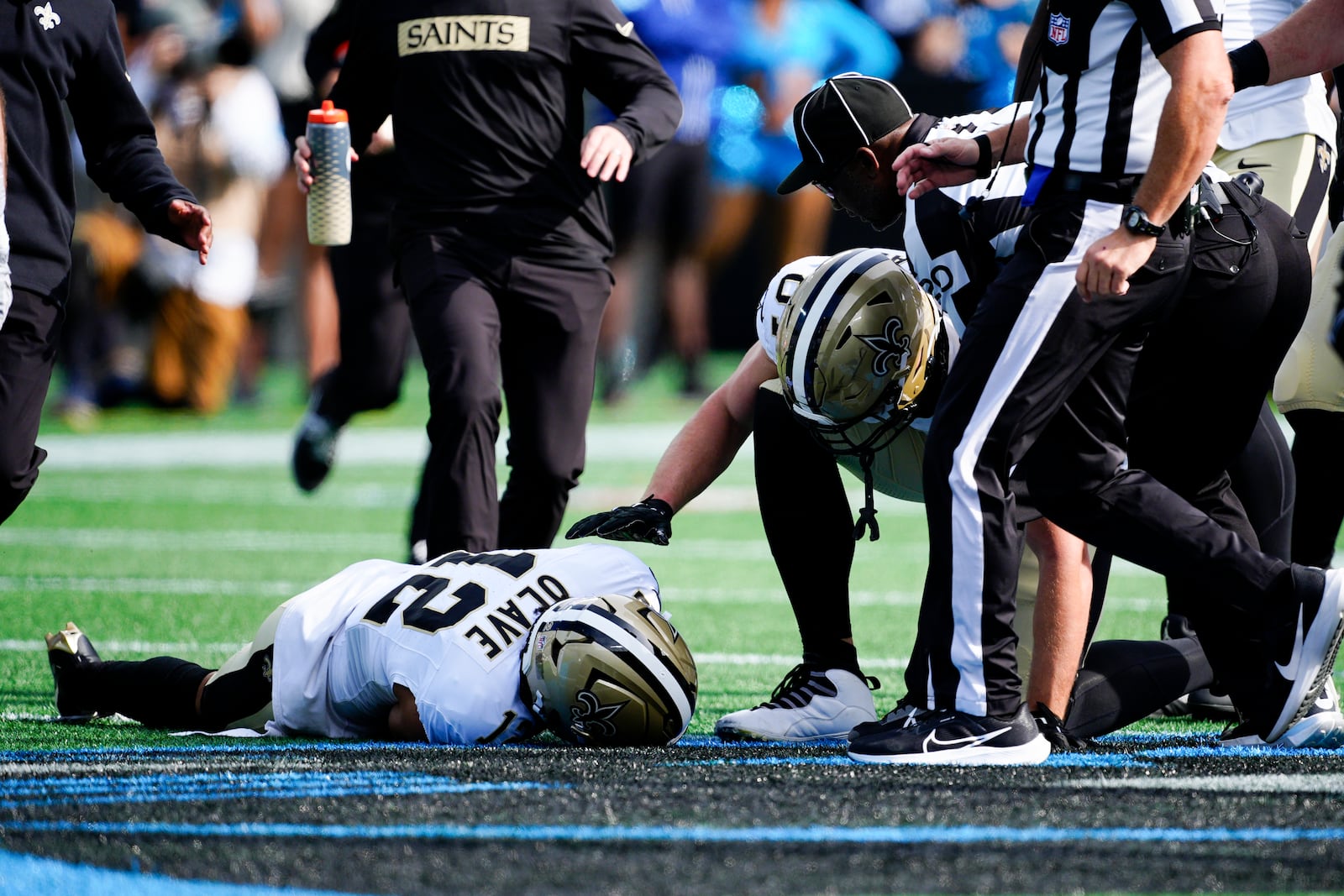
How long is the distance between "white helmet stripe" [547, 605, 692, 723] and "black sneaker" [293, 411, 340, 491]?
4816mm

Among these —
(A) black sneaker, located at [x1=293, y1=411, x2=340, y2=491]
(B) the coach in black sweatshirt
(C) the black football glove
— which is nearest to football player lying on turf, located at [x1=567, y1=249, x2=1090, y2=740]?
(C) the black football glove

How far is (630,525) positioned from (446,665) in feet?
1.96

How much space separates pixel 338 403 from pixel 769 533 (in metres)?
4.00

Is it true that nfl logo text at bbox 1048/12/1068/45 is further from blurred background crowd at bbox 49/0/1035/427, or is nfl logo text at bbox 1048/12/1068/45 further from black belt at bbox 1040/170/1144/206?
blurred background crowd at bbox 49/0/1035/427

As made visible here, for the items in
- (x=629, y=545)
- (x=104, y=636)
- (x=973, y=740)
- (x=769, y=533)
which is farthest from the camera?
(x=629, y=545)

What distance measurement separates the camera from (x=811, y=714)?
450 centimetres

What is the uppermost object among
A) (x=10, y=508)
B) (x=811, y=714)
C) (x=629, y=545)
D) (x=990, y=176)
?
(x=990, y=176)

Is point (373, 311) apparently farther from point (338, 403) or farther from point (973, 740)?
point (973, 740)

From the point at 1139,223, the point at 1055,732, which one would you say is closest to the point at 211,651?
the point at 1055,732

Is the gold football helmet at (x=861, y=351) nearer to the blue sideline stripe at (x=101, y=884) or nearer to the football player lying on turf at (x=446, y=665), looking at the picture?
the football player lying on turf at (x=446, y=665)

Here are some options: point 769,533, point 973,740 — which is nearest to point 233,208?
point 769,533

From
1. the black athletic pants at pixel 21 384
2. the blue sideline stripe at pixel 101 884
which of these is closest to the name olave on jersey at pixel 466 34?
the black athletic pants at pixel 21 384

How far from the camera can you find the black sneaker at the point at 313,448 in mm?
8844

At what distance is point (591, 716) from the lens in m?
4.12
